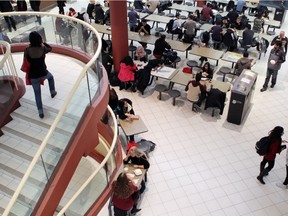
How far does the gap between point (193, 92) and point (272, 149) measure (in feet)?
10.3

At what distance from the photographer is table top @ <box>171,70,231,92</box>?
10.5 meters

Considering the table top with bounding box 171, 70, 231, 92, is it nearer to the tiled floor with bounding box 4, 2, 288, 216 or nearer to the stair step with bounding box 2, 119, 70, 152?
the tiled floor with bounding box 4, 2, 288, 216

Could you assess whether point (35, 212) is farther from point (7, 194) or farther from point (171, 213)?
point (171, 213)

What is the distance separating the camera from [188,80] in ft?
35.6

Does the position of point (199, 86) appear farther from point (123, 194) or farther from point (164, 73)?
point (123, 194)

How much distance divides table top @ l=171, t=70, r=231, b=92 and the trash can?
554 mm

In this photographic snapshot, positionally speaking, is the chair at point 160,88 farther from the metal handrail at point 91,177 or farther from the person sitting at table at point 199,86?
the metal handrail at point 91,177

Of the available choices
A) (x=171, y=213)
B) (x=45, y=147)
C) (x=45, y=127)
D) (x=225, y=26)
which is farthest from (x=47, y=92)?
(x=225, y=26)

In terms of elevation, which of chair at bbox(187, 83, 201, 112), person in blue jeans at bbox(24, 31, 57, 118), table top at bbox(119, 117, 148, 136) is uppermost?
person in blue jeans at bbox(24, 31, 57, 118)

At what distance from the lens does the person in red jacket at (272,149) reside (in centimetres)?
754

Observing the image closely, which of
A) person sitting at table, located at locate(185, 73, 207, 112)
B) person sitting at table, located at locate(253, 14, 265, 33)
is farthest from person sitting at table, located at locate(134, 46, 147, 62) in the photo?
person sitting at table, located at locate(253, 14, 265, 33)

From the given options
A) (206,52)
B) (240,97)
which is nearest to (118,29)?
(206,52)

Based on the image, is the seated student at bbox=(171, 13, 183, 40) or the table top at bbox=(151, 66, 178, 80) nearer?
the table top at bbox=(151, 66, 178, 80)

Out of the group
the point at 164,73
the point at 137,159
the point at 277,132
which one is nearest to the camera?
the point at 277,132
